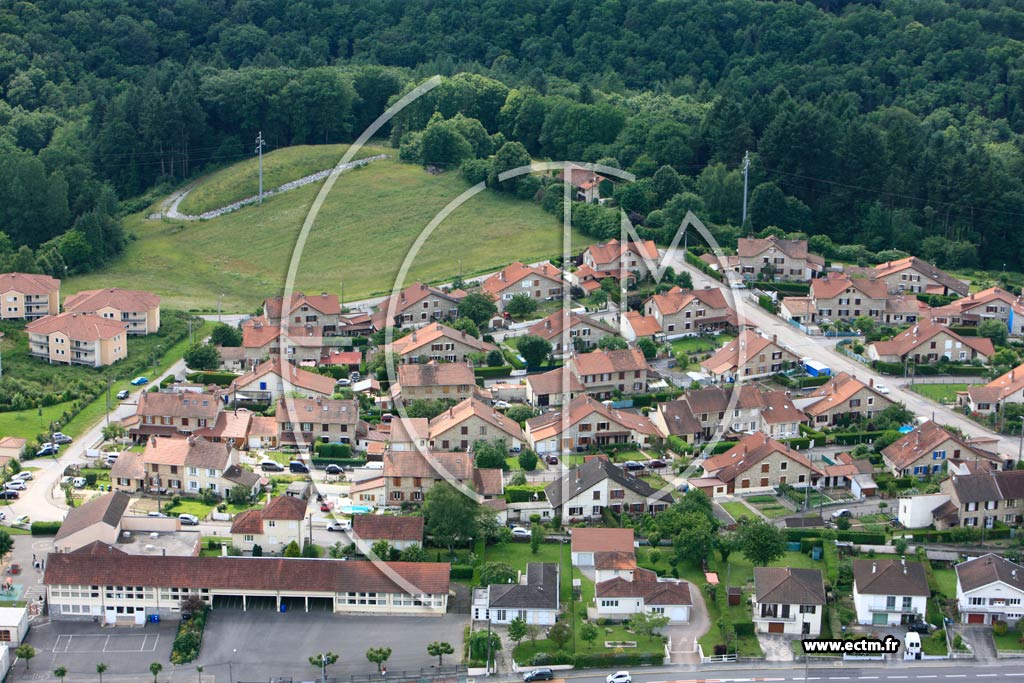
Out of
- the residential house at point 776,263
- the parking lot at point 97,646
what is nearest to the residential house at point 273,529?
the parking lot at point 97,646

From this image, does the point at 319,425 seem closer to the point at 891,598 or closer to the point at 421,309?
the point at 421,309

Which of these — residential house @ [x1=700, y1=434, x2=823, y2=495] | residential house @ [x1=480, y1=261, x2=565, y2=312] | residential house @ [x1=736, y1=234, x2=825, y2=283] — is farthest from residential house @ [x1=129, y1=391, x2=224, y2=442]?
residential house @ [x1=736, y1=234, x2=825, y2=283]

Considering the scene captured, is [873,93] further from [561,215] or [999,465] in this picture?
[999,465]

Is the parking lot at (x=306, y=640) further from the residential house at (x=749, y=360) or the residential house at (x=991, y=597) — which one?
the residential house at (x=749, y=360)

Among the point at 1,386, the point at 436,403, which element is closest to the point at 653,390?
the point at 436,403

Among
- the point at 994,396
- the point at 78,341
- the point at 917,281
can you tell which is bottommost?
the point at 994,396

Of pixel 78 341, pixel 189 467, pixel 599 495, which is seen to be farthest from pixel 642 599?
pixel 78 341
